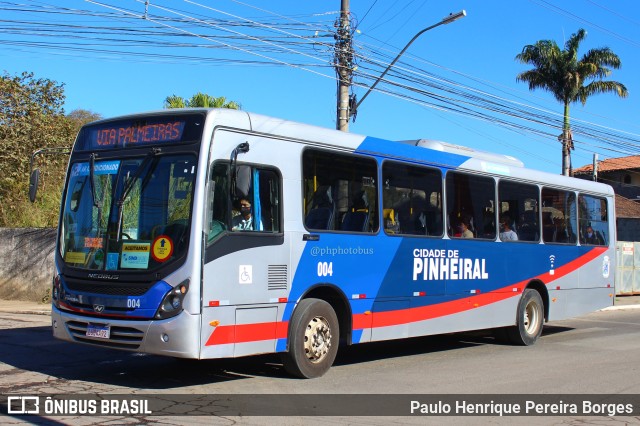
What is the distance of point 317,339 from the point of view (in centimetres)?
913

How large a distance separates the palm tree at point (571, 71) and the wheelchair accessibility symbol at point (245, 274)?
113ft

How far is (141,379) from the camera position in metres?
8.95

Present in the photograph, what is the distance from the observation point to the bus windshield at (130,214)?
7.95 metres

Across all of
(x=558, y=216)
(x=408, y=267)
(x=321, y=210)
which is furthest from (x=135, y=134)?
(x=558, y=216)

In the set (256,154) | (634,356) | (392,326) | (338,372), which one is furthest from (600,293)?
(256,154)

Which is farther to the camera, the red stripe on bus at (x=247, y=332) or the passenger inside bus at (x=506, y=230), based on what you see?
the passenger inside bus at (x=506, y=230)

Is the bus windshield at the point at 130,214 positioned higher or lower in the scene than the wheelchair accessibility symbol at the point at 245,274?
higher

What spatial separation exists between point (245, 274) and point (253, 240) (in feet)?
1.39

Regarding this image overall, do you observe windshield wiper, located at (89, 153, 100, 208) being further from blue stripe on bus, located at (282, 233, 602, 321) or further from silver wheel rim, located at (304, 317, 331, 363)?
silver wheel rim, located at (304, 317, 331, 363)

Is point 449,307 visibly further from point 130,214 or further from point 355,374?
point 130,214

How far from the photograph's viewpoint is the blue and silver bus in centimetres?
789

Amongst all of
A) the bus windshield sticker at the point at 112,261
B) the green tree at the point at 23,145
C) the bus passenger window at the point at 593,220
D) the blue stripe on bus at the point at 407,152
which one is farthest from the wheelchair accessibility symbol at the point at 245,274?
the green tree at the point at 23,145

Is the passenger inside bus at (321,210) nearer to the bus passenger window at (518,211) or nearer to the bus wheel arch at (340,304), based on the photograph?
the bus wheel arch at (340,304)

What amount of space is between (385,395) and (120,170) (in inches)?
163
